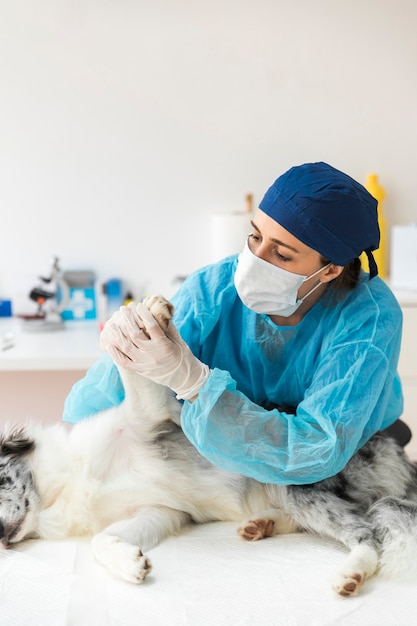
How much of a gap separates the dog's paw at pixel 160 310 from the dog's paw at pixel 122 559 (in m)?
0.46

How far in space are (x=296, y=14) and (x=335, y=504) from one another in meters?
2.41

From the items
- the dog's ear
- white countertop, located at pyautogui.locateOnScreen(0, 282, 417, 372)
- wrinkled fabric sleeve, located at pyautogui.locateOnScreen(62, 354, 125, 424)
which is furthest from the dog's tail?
white countertop, located at pyautogui.locateOnScreen(0, 282, 417, 372)

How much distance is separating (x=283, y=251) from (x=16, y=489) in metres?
0.82

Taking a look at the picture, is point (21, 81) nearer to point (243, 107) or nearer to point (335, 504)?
point (243, 107)

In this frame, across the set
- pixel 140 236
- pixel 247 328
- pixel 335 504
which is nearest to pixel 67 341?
pixel 140 236

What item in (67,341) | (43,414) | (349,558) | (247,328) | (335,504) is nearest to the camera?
(349,558)

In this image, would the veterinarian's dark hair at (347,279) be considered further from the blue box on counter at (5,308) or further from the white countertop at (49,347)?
the blue box on counter at (5,308)

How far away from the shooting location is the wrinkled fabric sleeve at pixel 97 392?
1.70 m

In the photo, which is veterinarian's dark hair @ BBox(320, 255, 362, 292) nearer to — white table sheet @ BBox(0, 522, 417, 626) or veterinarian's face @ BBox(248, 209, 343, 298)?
veterinarian's face @ BBox(248, 209, 343, 298)

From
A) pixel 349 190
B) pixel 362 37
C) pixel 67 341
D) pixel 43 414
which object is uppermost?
pixel 362 37

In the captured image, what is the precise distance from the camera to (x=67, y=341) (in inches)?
118

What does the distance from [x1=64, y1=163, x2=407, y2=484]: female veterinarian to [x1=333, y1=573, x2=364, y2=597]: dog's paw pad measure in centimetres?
24

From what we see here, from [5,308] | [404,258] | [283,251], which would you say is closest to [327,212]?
[283,251]

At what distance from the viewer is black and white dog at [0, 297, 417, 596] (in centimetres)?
153
